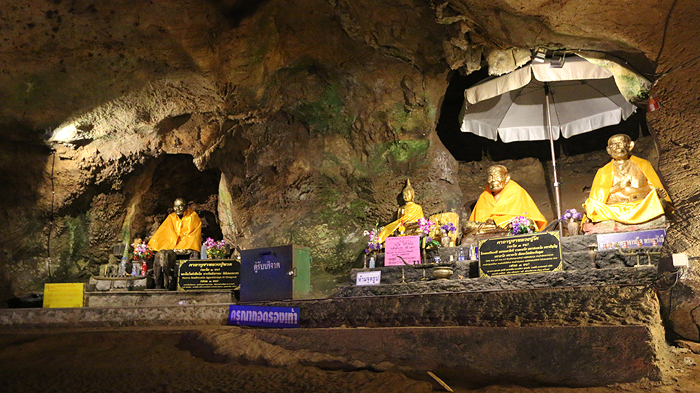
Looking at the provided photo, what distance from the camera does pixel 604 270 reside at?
17.2 feet

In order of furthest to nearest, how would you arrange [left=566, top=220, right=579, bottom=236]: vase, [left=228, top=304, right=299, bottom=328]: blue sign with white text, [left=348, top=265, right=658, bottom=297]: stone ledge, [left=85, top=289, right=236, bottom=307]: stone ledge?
[left=85, top=289, right=236, bottom=307]: stone ledge, [left=566, top=220, right=579, bottom=236]: vase, [left=228, top=304, right=299, bottom=328]: blue sign with white text, [left=348, top=265, right=658, bottom=297]: stone ledge

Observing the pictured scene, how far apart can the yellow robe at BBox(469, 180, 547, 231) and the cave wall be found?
2.86 ft

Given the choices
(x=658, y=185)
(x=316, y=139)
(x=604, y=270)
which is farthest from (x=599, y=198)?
(x=316, y=139)

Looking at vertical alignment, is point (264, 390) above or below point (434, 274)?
below

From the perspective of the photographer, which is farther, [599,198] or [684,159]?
[599,198]

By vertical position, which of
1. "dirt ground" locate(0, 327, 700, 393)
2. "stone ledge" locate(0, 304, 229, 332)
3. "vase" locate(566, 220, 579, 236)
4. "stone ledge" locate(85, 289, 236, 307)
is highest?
"vase" locate(566, 220, 579, 236)

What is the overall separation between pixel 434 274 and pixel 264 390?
3192mm

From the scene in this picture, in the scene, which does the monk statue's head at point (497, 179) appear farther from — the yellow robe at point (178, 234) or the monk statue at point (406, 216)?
the yellow robe at point (178, 234)

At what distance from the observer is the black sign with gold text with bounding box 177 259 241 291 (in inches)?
293

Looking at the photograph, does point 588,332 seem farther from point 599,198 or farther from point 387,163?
point 387,163

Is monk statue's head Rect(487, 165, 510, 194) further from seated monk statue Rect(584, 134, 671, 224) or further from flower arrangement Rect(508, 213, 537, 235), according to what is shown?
flower arrangement Rect(508, 213, 537, 235)

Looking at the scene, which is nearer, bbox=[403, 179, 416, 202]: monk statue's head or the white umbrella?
the white umbrella

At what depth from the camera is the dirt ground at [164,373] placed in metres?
3.60

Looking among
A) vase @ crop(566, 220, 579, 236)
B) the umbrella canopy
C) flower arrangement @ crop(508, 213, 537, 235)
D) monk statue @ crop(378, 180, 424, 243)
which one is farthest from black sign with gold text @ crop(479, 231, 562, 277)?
the umbrella canopy
